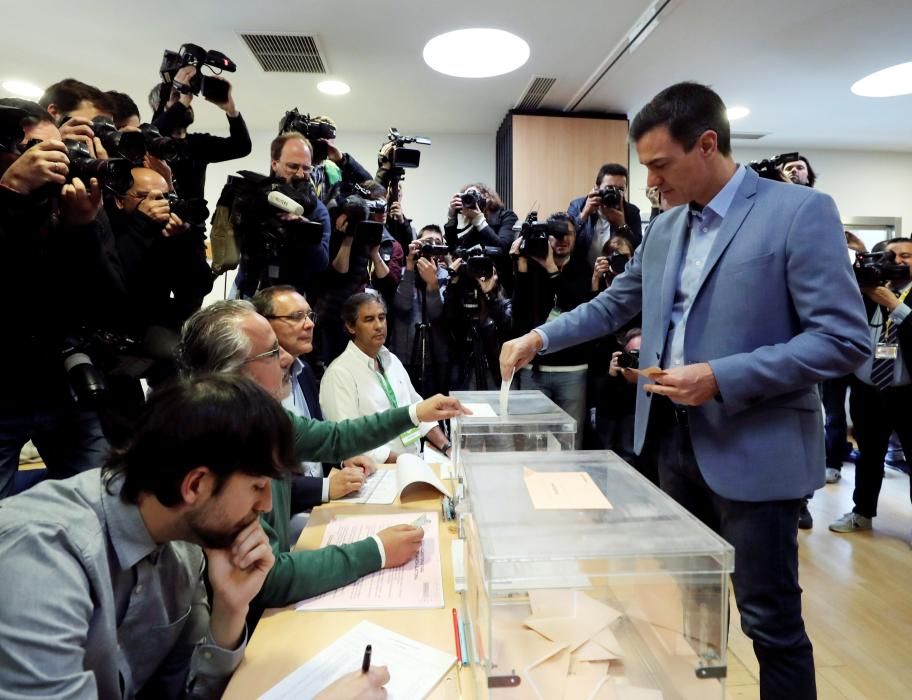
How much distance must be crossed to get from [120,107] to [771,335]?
2.28 m

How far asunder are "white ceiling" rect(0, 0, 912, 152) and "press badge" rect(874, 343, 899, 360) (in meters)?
1.79

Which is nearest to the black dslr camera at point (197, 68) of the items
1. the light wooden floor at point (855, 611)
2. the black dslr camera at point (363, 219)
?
the black dslr camera at point (363, 219)

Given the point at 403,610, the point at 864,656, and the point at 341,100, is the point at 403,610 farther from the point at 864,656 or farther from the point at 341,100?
the point at 341,100

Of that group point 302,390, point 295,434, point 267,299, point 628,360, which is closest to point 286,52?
point 267,299

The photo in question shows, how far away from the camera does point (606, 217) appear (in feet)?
8.96

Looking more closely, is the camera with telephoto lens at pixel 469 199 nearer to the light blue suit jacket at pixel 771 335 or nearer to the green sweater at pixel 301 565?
the light blue suit jacket at pixel 771 335

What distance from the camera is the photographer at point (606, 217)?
2670 mm

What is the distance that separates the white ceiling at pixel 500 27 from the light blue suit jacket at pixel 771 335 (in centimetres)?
217

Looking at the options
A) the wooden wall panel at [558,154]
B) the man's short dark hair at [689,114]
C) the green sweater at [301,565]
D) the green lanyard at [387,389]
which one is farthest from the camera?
the wooden wall panel at [558,154]

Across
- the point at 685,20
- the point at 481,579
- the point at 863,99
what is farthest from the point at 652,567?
the point at 863,99

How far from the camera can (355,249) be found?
2.60m

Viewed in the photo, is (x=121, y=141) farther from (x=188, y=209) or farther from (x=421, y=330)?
(x=421, y=330)

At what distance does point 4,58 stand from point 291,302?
3231mm

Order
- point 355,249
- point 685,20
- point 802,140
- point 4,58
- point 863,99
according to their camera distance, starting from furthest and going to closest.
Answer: point 802,140, point 863,99, point 4,58, point 685,20, point 355,249
